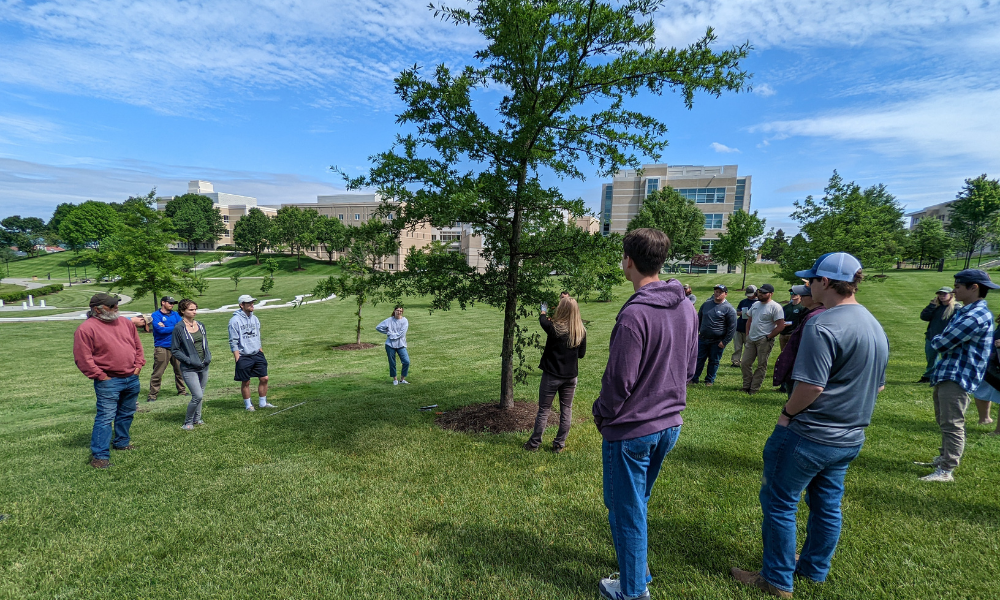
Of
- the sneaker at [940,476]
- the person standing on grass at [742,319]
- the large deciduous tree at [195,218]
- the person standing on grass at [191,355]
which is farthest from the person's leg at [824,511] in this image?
the large deciduous tree at [195,218]

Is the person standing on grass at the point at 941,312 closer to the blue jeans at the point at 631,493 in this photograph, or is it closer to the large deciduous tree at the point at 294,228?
the blue jeans at the point at 631,493

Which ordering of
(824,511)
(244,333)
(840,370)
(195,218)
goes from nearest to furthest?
(840,370) → (824,511) → (244,333) → (195,218)

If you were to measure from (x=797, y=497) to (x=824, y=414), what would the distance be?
0.59 meters

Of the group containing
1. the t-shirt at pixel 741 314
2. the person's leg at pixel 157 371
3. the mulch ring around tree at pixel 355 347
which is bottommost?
the mulch ring around tree at pixel 355 347

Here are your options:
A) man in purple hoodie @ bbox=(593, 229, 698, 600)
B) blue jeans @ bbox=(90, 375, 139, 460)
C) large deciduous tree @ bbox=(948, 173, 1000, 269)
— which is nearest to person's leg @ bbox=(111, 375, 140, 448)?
blue jeans @ bbox=(90, 375, 139, 460)

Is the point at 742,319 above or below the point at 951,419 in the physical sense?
above

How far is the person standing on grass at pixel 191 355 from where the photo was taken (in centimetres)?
693

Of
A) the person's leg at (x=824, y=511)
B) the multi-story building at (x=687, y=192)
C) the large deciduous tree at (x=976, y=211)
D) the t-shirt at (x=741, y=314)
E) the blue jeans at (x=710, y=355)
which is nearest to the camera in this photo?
the person's leg at (x=824, y=511)

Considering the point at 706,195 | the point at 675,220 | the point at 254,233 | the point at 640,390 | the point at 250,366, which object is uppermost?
the point at 706,195

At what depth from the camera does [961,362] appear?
15.8ft

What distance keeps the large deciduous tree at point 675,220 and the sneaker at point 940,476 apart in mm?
42124

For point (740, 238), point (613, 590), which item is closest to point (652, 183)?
point (740, 238)

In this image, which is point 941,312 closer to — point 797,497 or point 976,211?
point 797,497

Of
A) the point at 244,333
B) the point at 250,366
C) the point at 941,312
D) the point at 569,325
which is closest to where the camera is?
the point at 569,325
